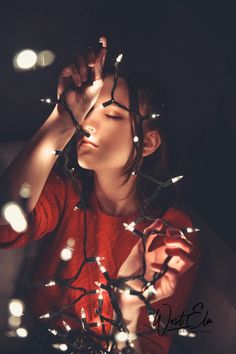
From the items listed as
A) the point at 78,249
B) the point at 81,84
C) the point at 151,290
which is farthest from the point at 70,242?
the point at 81,84

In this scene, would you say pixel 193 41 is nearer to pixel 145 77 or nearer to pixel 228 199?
pixel 145 77

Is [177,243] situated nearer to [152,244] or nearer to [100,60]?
[152,244]

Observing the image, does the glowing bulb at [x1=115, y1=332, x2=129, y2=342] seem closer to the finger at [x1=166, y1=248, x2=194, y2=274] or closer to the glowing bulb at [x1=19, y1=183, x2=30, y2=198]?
the finger at [x1=166, y1=248, x2=194, y2=274]

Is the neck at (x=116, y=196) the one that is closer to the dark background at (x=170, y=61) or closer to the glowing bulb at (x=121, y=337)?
the dark background at (x=170, y=61)

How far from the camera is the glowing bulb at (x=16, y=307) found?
1133 millimetres

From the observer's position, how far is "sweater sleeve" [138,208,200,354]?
102 centimetres

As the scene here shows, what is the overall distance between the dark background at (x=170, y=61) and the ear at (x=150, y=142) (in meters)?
0.10

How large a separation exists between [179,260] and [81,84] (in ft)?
1.20

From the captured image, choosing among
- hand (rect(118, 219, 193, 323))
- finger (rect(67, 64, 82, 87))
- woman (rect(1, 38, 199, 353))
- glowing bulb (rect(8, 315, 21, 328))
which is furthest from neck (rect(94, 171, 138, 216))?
glowing bulb (rect(8, 315, 21, 328))

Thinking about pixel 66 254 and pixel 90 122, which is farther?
pixel 66 254

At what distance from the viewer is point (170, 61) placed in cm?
113

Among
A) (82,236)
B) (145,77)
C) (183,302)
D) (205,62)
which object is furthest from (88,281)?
(205,62)

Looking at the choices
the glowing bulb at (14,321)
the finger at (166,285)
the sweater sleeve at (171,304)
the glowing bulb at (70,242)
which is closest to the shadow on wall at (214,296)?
the sweater sleeve at (171,304)

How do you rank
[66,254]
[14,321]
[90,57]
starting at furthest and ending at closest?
[14,321]
[66,254]
[90,57]
